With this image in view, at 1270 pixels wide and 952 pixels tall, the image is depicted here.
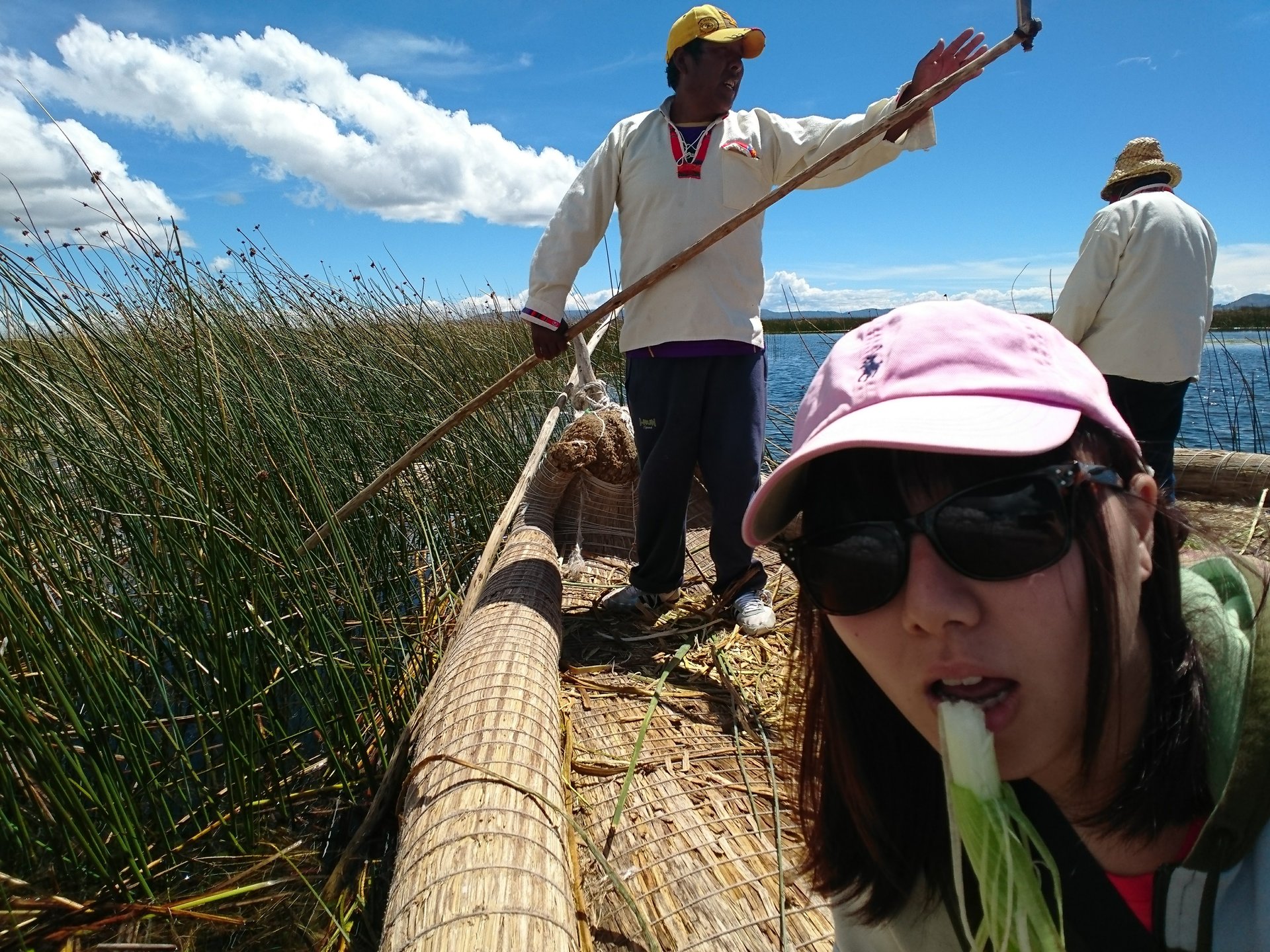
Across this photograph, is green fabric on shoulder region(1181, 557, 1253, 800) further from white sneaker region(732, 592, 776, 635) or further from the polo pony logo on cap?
white sneaker region(732, 592, 776, 635)

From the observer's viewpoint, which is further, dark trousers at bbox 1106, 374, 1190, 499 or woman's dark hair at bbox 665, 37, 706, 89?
dark trousers at bbox 1106, 374, 1190, 499

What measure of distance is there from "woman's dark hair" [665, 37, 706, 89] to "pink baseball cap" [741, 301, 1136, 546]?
202 centimetres

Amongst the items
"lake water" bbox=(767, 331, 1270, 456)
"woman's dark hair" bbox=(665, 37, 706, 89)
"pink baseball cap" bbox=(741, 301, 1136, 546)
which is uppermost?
"woman's dark hair" bbox=(665, 37, 706, 89)

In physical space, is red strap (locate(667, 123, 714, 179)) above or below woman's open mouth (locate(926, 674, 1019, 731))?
above

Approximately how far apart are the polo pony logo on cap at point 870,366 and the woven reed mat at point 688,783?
1067 millimetres

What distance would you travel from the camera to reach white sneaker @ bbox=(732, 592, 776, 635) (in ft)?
8.46

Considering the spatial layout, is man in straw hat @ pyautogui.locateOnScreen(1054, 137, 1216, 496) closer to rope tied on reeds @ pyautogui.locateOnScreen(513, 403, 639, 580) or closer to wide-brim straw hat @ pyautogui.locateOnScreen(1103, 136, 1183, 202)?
wide-brim straw hat @ pyautogui.locateOnScreen(1103, 136, 1183, 202)

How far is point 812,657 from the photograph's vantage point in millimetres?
962

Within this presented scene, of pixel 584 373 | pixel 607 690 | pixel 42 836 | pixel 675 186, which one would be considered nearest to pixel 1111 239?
pixel 675 186

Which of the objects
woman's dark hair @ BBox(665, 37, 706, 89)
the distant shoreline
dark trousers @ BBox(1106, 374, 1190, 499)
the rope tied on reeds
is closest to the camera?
woman's dark hair @ BBox(665, 37, 706, 89)

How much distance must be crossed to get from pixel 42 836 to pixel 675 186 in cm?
245

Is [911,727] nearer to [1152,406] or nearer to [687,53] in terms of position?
[687,53]

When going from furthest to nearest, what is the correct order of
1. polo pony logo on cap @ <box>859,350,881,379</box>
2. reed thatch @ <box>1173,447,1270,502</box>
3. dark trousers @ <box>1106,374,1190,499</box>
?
1. reed thatch @ <box>1173,447,1270,502</box>
2. dark trousers @ <box>1106,374,1190,499</box>
3. polo pony logo on cap @ <box>859,350,881,379</box>

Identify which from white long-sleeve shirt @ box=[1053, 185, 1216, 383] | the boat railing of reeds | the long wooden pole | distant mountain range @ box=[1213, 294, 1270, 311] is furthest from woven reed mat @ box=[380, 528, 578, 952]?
distant mountain range @ box=[1213, 294, 1270, 311]
